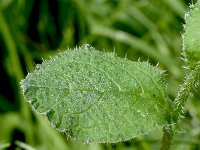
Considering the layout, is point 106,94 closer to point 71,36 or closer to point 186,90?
point 186,90

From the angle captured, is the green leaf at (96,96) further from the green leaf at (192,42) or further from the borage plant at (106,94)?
the green leaf at (192,42)

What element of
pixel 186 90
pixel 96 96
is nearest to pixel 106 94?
pixel 96 96

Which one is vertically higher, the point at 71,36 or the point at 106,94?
the point at 71,36

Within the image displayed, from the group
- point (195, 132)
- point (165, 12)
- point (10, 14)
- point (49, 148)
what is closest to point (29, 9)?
point (10, 14)

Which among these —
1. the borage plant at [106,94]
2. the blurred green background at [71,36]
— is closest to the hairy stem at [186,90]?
the borage plant at [106,94]

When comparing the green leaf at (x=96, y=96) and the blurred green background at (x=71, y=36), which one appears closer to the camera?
the green leaf at (x=96, y=96)

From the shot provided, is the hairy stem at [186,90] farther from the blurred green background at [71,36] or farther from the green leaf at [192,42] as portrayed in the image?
the blurred green background at [71,36]

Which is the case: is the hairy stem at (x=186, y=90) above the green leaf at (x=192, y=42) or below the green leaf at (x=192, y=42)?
below
